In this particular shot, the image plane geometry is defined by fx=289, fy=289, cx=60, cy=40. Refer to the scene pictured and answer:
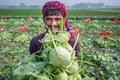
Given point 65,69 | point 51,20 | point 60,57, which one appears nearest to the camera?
point 60,57

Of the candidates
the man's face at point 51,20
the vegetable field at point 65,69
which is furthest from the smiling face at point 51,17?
the vegetable field at point 65,69

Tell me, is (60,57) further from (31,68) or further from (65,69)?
(31,68)

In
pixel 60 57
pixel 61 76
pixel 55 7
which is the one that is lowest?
pixel 61 76

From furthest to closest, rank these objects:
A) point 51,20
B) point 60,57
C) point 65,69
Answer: point 51,20
point 65,69
point 60,57

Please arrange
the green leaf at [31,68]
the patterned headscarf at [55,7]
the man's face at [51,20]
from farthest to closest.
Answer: the patterned headscarf at [55,7] < the man's face at [51,20] < the green leaf at [31,68]

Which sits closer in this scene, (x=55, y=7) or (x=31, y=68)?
(x=31, y=68)

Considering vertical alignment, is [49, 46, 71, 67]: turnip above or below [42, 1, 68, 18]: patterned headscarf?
below

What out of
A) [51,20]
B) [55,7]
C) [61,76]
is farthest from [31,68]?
[55,7]

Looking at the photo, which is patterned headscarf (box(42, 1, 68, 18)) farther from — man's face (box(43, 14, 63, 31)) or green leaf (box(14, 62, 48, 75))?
green leaf (box(14, 62, 48, 75))

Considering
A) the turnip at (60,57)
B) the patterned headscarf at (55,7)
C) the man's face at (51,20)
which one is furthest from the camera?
the patterned headscarf at (55,7)

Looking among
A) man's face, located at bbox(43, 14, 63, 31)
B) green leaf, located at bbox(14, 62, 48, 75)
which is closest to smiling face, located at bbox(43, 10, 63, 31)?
man's face, located at bbox(43, 14, 63, 31)

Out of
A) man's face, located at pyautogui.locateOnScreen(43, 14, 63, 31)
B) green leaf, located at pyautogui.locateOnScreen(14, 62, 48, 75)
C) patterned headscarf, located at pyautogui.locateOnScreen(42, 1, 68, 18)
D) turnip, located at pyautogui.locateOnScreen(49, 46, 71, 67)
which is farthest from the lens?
patterned headscarf, located at pyautogui.locateOnScreen(42, 1, 68, 18)

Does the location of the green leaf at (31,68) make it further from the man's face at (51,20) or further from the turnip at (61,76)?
the man's face at (51,20)

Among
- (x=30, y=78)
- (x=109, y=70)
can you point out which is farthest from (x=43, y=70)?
(x=109, y=70)
